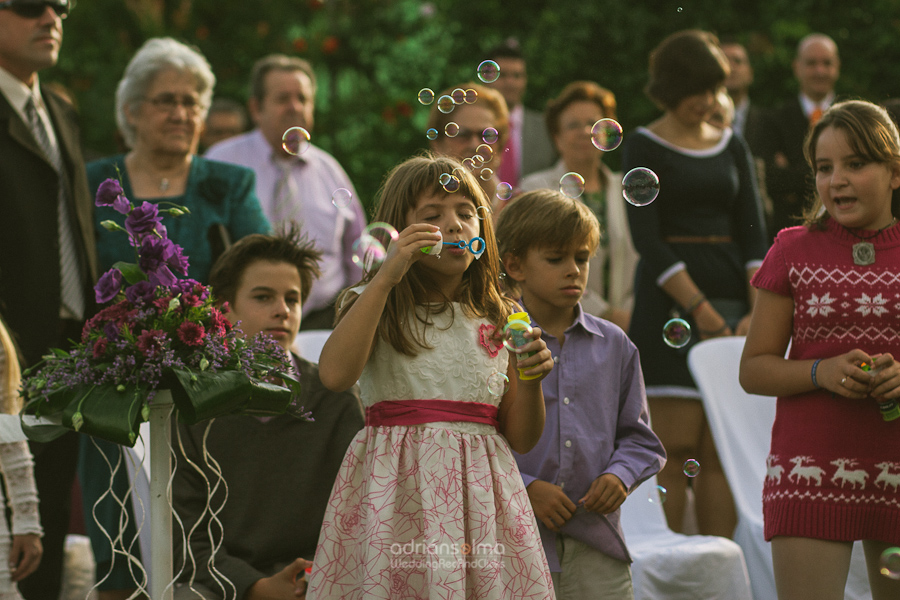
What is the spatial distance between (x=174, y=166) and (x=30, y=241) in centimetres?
66

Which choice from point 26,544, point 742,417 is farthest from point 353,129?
point 26,544

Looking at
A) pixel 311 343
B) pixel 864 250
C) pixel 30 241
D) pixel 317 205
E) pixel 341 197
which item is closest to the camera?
pixel 864 250

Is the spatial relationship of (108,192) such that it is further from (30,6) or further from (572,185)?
(30,6)

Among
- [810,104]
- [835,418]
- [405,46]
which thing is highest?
[405,46]

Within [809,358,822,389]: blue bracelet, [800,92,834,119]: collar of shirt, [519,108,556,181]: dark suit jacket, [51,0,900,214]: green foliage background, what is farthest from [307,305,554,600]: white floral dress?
[51,0,900,214]: green foliage background

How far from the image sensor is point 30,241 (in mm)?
3707

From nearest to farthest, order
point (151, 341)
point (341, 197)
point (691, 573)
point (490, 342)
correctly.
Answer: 1. point (151, 341)
2. point (490, 342)
3. point (341, 197)
4. point (691, 573)

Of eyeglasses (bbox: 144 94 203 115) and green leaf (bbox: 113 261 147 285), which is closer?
green leaf (bbox: 113 261 147 285)

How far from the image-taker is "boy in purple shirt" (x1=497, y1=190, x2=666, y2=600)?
2766 mm

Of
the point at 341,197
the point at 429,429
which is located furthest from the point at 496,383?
the point at 341,197

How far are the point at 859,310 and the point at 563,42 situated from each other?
6.87 metres

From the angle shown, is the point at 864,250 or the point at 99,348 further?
the point at 864,250

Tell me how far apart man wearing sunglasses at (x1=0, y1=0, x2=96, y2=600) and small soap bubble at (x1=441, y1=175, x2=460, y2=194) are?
6.03 feet

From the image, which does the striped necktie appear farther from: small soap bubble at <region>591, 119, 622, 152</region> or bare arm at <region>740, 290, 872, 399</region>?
bare arm at <region>740, 290, 872, 399</region>
